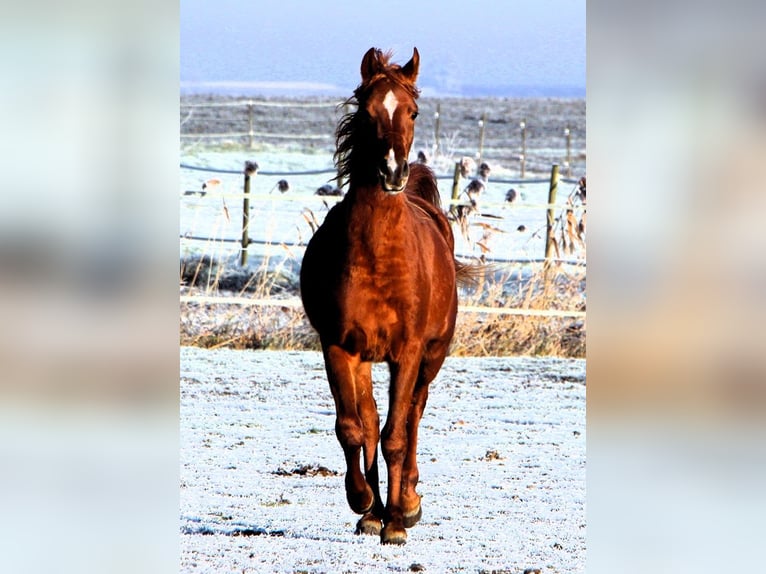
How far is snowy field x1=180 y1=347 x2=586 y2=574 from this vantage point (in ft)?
15.2

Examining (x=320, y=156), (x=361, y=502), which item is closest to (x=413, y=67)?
(x=361, y=502)

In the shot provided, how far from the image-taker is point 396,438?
15.3 feet

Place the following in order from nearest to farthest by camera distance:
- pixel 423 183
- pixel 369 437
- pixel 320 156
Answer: pixel 369 437 → pixel 423 183 → pixel 320 156

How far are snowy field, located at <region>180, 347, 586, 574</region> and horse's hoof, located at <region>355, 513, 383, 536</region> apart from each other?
2.6 inches

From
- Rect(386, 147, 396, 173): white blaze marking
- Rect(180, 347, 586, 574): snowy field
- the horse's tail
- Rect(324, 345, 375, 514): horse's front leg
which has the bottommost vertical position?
Rect(180, 347, 586, 574): snowy field

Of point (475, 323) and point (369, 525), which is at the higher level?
point (475, 323)

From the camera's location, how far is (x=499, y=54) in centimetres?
1928

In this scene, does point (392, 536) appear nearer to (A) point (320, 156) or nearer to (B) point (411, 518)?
(B) point (411, 518)

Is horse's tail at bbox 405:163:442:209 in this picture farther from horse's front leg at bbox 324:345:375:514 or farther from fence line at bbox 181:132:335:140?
fence line at bbox 181:132:335:140

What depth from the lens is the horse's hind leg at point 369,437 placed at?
4.77 meters

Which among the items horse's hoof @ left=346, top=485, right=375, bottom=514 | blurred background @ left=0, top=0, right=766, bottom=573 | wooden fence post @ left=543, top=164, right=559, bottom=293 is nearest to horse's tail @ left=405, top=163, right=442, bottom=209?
horse's hoof @ left=346, top=485, right=375, bottom=514
